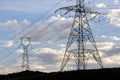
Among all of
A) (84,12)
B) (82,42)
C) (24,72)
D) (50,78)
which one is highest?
Answer: (84,12)

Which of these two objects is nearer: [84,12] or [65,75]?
[65,75]

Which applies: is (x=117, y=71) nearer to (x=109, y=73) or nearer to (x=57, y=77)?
(x=109, y=73)

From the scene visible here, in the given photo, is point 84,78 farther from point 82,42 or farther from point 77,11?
point 77,11

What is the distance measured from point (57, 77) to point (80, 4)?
12.1m

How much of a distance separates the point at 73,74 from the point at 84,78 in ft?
9.36

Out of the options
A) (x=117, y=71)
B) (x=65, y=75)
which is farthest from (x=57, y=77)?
(x=117, y=71)

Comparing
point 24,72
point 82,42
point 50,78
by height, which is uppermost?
point 82,42

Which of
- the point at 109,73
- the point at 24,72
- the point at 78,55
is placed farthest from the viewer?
the point at 24,72

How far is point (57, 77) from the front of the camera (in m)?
54.0

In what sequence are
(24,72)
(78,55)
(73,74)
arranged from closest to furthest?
(73,74), (78,55), (24,72)

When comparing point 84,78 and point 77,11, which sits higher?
point 77,11

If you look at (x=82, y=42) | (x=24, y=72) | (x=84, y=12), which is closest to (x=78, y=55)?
(x=82, y=42)

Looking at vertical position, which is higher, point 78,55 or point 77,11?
point 77,11

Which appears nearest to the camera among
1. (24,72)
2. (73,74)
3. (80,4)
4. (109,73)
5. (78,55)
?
(109,73)
